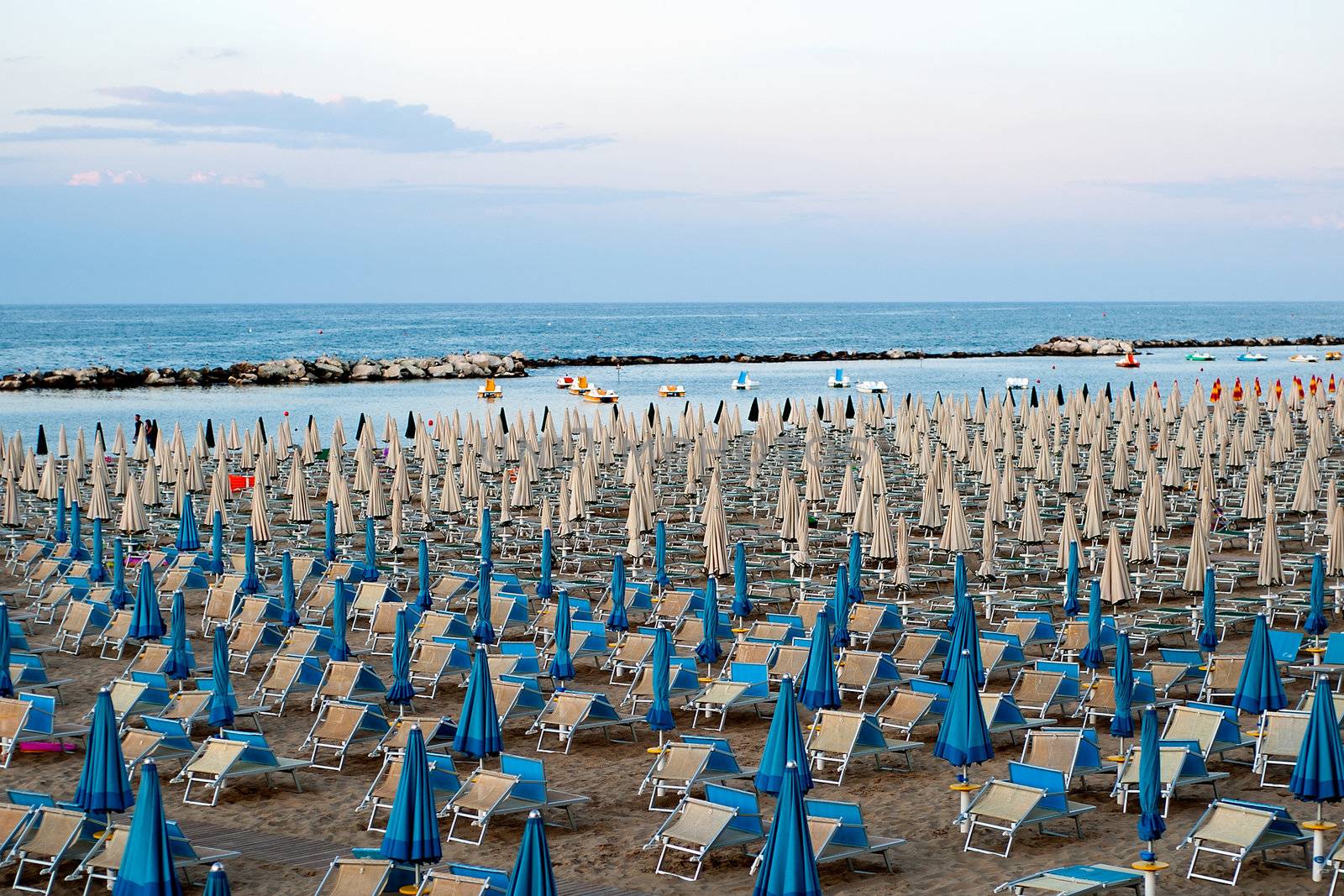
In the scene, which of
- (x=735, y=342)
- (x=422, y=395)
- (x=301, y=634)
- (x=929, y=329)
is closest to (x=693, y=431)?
(x=301, y=634)

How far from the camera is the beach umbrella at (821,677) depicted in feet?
36.6

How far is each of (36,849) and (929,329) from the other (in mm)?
146668

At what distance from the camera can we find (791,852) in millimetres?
Result: 7336

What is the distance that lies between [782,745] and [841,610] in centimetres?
481

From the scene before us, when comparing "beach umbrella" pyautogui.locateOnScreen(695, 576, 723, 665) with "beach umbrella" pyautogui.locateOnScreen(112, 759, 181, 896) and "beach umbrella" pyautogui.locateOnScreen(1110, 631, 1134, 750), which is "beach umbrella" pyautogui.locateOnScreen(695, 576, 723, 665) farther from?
"beach umbrella" pyautogui.locateOnScreen(112, 759, 181, 896)

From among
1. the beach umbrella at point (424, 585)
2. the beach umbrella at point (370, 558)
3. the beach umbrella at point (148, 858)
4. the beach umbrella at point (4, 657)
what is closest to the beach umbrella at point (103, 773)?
the beach umbrella at point (148, 858)

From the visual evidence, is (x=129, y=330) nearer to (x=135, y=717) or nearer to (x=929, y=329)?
(x=929, y=329)

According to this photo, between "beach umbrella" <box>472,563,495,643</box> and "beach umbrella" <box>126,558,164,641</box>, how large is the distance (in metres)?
2.84

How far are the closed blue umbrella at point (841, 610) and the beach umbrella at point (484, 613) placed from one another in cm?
318

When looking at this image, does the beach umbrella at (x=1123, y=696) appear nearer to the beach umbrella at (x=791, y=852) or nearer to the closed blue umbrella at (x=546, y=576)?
the beach umbrella at (x=791, y=852)

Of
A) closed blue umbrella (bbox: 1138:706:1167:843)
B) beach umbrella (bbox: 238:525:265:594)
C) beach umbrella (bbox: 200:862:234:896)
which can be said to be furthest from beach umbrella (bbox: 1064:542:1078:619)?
beach umbrella (bbox: 200:862:234:896)

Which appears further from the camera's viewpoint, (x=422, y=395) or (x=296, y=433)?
(x=422, y=395)

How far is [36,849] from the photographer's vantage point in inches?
340

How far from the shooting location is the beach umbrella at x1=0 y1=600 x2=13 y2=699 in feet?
40.5
